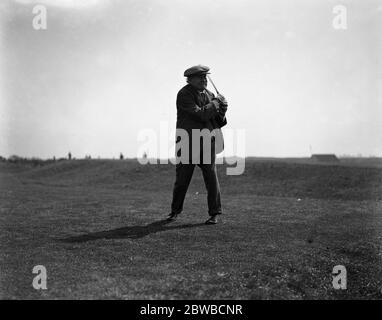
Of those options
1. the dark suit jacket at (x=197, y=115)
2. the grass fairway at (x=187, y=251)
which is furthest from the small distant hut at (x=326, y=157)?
the dark suit jacket at (x=197, y=115)

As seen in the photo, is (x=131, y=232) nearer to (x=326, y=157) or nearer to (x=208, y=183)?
(x=208, y=183)

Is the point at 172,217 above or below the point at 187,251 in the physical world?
above

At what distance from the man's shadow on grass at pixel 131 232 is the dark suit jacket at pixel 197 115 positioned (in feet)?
4.32

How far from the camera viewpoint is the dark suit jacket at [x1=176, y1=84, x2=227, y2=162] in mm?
8219

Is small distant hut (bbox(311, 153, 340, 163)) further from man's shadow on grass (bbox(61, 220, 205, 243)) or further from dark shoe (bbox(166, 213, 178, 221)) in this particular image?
man's shadow on grass (bbox(61, 220, 205, 243))

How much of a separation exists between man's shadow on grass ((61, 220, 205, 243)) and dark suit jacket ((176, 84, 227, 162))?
51.9 inches

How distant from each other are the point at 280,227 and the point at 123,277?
12.9 feet

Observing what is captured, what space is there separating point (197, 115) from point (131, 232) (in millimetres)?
2317

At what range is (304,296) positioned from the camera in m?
4.91

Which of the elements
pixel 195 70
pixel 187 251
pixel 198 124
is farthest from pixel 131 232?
pixel 195 70

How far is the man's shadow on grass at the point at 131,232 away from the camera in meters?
7.05

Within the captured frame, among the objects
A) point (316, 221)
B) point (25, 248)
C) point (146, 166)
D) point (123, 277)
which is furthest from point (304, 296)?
point (146, 166)

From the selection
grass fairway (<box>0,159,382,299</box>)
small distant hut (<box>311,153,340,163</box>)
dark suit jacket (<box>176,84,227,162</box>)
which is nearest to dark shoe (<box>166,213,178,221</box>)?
grass fairway (<box>0,159,382,299</box>)

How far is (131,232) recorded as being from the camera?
749 cm
